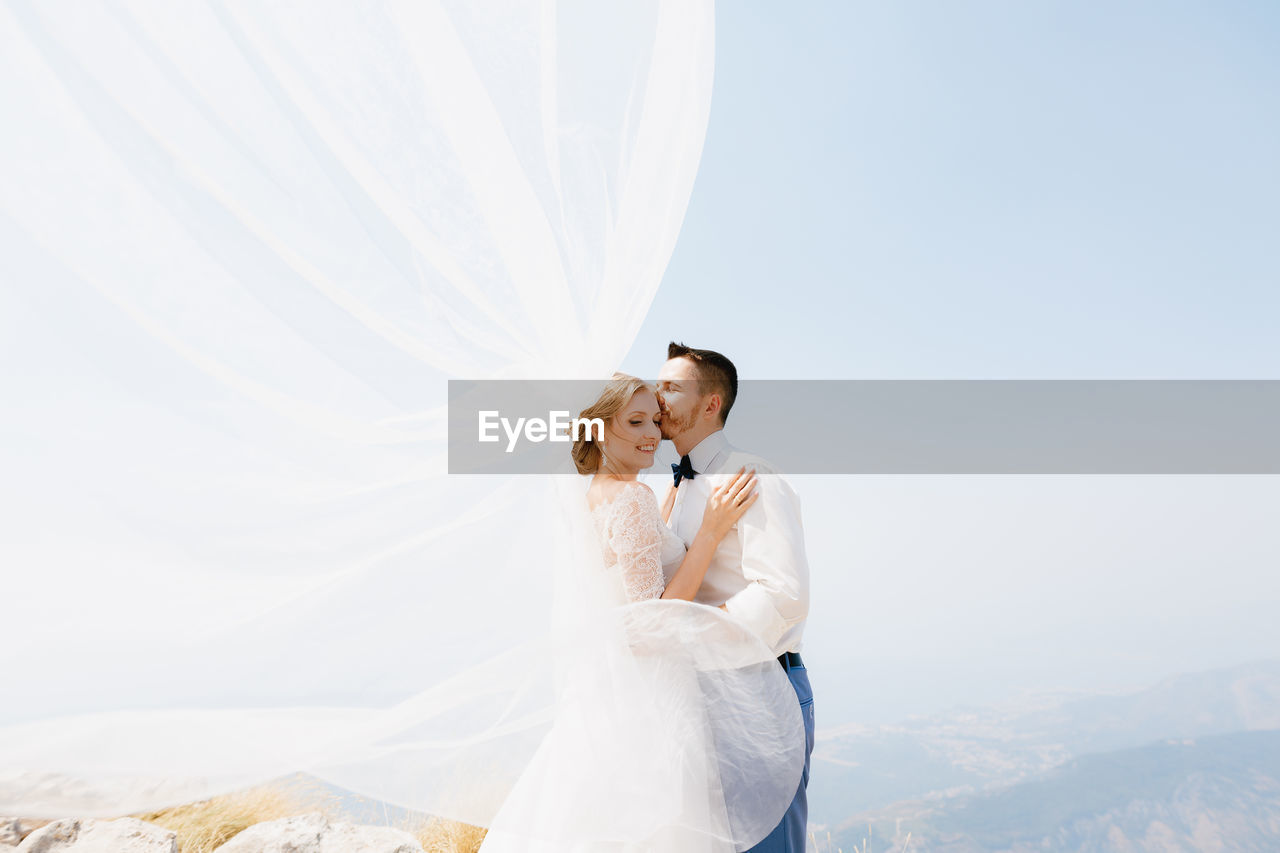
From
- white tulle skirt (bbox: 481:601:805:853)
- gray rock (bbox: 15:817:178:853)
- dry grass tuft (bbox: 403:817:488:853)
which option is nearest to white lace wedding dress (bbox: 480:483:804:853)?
white tulle skirt (bbox: 481:601:805:853)

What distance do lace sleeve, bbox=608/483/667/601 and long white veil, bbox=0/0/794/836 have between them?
6.4 inches

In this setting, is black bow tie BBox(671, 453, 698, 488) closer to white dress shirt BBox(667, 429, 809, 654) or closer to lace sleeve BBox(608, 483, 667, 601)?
white dress shirt BBox(667, 429, 809, 654)

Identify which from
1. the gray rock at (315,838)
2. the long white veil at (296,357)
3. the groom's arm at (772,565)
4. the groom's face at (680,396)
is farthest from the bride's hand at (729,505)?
the gray rock at (315,838)

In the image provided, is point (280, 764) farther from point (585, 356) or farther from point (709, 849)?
point (585, 356)

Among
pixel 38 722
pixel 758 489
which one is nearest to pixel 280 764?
pixel 38 722

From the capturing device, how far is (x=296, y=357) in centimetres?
187

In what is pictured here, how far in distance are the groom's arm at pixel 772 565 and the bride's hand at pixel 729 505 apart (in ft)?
0.09

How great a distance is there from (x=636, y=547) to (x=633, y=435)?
41 cm

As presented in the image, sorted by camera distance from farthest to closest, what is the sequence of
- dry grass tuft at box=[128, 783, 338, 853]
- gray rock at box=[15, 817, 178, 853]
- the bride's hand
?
dry grass tuft at box=[128, 783, 338, 853]
gray rock at box=[15, 817, 178, 853]
the bride's hand

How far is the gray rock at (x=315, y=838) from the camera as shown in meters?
3.04

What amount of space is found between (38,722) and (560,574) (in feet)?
3.98

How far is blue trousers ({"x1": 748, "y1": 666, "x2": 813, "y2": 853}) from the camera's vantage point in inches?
83.7

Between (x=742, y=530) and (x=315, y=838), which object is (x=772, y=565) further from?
(x=315, y=838)

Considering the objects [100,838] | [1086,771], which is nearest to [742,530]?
[100,838]
